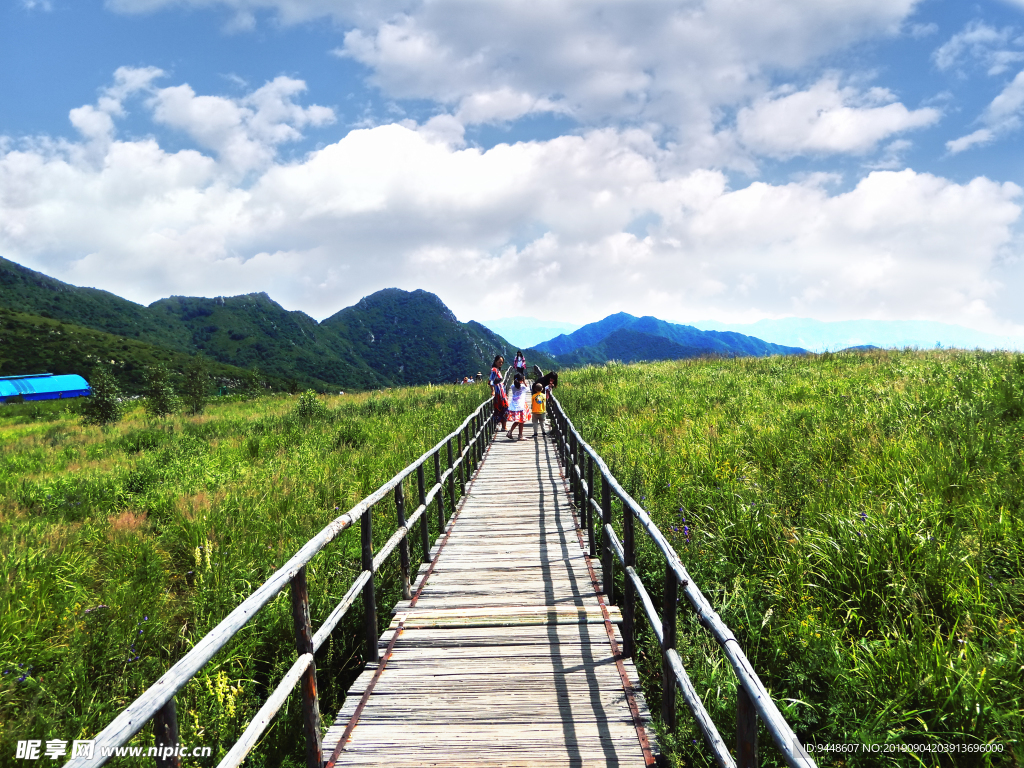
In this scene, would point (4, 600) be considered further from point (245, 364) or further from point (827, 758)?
point (245, 364)

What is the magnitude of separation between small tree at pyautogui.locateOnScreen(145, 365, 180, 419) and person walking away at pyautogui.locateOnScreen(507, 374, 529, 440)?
20512mm

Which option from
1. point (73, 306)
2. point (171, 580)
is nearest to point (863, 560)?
point (171, 580)

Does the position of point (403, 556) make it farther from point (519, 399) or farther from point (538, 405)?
point (538, 405)

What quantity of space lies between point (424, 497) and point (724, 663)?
334 cm

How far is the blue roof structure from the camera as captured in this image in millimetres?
70250

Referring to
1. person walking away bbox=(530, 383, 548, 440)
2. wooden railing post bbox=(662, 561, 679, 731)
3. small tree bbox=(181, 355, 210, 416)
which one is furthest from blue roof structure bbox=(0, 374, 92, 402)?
wooden railing post bbox=(662, 561, 679, 731)

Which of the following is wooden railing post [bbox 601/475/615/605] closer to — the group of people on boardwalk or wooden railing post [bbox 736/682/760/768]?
wooden railing post [bbox 736/682/760/768]

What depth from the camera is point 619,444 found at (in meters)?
9.27

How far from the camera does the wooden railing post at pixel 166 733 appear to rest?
1.46 meters

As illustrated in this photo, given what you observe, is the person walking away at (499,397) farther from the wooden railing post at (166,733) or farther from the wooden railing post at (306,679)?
the wooden railing post at (166,733)

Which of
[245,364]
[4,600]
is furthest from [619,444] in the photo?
[245,364]

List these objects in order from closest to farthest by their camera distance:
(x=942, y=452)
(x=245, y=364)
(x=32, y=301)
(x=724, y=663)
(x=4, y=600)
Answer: (x=724, y=663)
(x=4, y=600)
(x=942, y=452)
(x=32, y=301)
(x=245, y=364)

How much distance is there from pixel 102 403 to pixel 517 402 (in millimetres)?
19619

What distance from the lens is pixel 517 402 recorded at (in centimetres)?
1512
